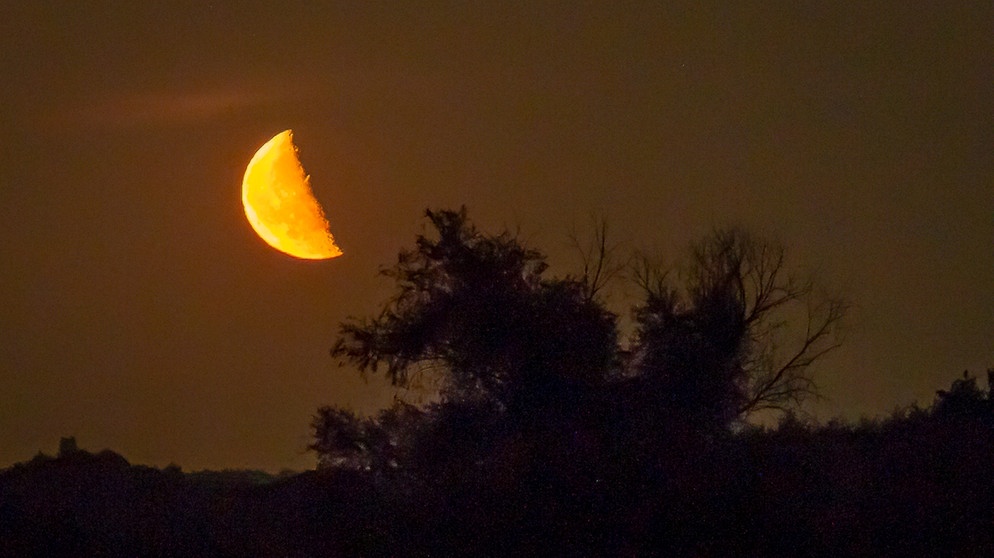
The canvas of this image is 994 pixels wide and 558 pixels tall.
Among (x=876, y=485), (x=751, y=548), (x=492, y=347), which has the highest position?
(x=492, y=347)

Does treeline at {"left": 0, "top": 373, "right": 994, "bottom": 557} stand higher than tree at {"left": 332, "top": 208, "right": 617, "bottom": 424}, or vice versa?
tree at {"left": 332, "top": 208, "right": 617, "bottom": 424}

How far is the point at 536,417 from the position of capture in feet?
77.6

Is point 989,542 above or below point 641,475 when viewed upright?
below

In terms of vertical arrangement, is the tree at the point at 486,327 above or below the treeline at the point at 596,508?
above

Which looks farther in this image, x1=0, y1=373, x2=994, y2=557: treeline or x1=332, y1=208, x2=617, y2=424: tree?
x1=332, y1=208, x2=617, y2=424: tree

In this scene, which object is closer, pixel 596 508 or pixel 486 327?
pixel 596 508

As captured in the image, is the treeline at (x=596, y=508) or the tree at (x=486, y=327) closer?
the treeline at (x=596, y=508)

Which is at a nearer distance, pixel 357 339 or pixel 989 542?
pixel 989 542

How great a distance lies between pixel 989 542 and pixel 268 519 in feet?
38.8

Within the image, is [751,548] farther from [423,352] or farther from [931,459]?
[423,352]

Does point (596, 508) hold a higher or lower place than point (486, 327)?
lower

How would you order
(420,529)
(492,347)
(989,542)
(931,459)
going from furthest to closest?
(492,347) → (931,459) → (420,529) → (989,542)

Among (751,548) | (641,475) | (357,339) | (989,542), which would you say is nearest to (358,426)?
(357,339)

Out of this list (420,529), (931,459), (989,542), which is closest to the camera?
(989,542)
